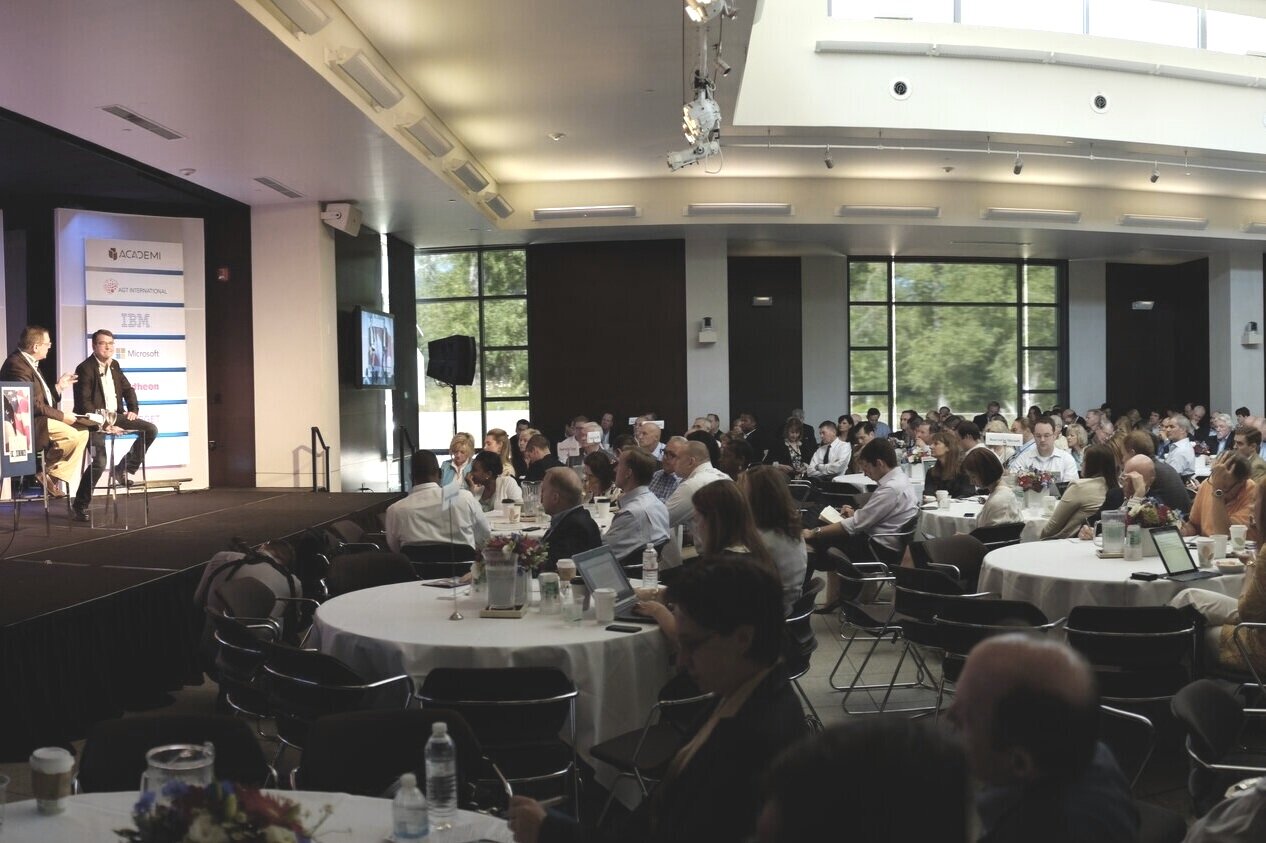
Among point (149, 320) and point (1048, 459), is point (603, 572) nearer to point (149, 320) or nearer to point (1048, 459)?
point (1048, 459)

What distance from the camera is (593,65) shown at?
1043 centimetres

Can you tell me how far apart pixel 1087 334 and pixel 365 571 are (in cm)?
1914

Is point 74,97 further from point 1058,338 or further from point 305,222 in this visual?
point 1058,338

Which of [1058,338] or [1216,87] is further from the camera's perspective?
[1058,338]

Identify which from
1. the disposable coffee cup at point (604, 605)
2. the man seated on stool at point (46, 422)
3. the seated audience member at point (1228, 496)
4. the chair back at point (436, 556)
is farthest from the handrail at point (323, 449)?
the seated audience member at point (1228, 496)

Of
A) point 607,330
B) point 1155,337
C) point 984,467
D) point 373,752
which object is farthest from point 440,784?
point 1155,337

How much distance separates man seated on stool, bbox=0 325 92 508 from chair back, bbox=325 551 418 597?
4.86 m

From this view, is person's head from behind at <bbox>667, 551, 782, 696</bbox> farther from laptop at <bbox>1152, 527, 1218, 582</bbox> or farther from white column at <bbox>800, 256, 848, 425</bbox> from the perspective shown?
white column at <bbox>800, 256, 848, 425</bbox>

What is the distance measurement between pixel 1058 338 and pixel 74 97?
60.4ft

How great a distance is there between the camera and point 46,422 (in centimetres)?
967

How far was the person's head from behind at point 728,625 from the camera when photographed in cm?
234

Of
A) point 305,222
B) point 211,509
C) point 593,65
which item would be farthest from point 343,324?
point 593,65

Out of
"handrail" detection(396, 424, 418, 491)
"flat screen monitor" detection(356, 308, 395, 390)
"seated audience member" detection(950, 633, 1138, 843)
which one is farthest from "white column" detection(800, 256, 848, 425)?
"seated audience member" detection(950, 633, 1138, 843)

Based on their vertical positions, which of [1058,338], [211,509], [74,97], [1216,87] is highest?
[1216,87]
